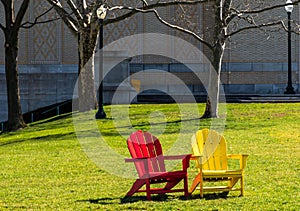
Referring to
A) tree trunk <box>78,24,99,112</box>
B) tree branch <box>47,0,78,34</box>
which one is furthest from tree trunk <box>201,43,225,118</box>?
tree branch <box>47,0,78,34</box>

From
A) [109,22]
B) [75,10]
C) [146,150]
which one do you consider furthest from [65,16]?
[146,150]

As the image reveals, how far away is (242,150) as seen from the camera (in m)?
17.1

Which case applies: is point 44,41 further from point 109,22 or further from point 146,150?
point 146,150

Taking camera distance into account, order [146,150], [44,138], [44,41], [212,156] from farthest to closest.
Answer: [44,41]
[44,138]
[212,156]
[146,150]

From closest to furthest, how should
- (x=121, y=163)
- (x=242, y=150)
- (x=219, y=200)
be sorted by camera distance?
(x=219, y=200) → (x=121, y=163) → (x=242, y=150)

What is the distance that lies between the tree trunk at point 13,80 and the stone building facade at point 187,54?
12068 millimetres

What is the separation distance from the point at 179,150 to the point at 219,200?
6.43 meters

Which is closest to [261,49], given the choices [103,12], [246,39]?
[246,39]

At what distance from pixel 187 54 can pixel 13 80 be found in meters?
15.3

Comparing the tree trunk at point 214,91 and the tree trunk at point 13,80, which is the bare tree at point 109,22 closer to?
the tree trunk at point 214,91

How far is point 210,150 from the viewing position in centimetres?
1171

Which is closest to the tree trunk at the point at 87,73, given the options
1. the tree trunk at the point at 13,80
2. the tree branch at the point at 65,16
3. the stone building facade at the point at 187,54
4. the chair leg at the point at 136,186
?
the tree branch at the point at 65,16

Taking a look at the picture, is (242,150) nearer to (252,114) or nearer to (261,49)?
(252,114)

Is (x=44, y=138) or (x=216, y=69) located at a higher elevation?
(x=216, y=69)
